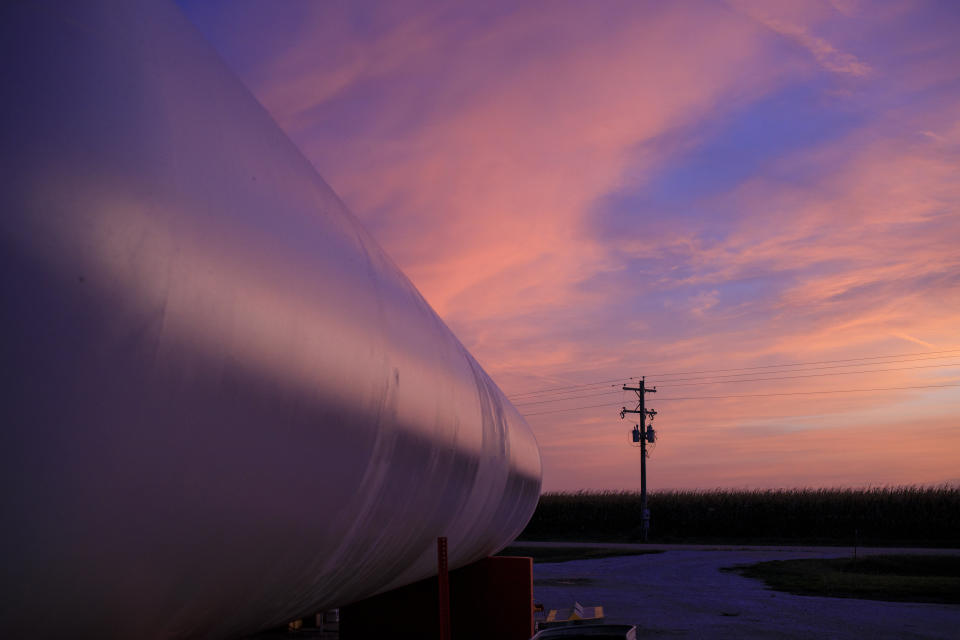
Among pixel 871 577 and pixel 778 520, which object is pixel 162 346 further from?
pixel 778 520

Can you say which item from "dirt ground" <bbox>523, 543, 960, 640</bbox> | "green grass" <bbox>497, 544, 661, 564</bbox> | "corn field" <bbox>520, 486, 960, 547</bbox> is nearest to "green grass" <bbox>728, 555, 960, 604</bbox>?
"dirt ground" <bbox>523, 543, 960, 640</bbox>

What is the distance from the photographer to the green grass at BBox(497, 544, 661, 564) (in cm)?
3034

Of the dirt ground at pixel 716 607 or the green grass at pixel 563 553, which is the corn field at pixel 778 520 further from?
the dirt ground at pixel 716 607

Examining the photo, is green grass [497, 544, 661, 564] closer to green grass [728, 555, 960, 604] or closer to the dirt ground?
the dirt ground

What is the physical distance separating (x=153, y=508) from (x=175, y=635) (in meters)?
0.58

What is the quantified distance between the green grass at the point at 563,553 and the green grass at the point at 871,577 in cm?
668

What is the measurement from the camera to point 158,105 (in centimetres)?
200

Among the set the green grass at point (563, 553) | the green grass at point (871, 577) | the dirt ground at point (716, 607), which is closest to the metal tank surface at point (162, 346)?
the dirt ground at point (716, 607)

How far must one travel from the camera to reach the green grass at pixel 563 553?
30.3 m

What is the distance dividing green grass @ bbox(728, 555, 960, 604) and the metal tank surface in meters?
17.9

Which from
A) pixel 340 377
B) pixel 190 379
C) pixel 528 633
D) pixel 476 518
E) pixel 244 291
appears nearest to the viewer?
pixel 190 379

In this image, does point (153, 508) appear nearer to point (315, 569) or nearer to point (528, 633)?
point (315, 569)

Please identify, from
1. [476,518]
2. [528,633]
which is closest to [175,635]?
[476,518]

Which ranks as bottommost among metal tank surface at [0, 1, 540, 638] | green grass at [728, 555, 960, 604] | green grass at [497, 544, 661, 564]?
green grass at [497, 544, 661, 564]
